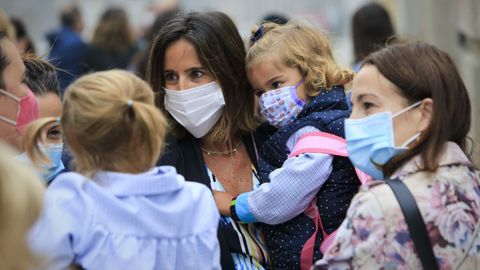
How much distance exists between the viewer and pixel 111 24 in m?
10.1

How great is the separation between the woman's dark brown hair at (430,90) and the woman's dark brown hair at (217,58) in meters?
0.93

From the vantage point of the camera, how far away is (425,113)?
9.62ft

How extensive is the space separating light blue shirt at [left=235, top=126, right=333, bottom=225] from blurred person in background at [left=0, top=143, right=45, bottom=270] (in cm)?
142

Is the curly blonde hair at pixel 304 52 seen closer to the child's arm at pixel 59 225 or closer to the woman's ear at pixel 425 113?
the woman's ear at pixel 425 113

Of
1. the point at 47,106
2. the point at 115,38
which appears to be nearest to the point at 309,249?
the point at 47,106

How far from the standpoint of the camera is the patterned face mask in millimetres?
3670

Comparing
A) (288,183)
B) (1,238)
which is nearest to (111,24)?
(288,183)

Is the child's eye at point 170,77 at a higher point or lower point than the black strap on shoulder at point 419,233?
higher

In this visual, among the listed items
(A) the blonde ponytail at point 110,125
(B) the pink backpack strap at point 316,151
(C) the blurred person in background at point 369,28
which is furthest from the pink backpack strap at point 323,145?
(C) the blurred person in background at point 369,28

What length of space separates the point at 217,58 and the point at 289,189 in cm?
76

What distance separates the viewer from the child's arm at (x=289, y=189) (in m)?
3.37

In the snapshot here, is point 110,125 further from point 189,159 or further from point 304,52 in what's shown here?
point 304,52

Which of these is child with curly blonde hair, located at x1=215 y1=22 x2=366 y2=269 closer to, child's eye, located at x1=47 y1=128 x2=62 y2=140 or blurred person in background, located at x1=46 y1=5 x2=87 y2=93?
child's eye, located at x1=47 y1=128 x2=62 y2=140

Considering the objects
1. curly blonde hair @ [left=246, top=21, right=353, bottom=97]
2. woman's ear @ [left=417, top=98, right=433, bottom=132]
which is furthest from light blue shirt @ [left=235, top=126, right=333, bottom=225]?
woman's ear @ [left=417, top=98, right=433, bottom=132]
